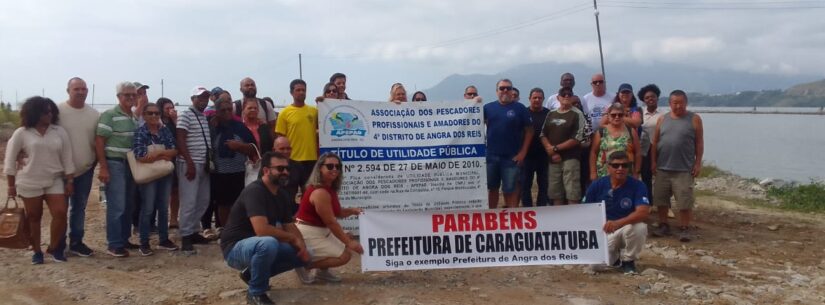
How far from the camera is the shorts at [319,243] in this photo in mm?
5641

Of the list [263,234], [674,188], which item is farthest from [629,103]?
[263,234]

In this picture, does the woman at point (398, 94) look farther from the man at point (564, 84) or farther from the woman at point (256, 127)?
→ the man at point (564, 84)

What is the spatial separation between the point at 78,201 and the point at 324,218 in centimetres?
290

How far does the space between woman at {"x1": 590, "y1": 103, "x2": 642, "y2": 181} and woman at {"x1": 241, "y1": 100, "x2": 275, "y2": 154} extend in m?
3.68

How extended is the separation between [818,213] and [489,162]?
618 cm

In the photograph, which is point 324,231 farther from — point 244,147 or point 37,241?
point 37,241

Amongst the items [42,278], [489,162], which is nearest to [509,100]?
[489,162]

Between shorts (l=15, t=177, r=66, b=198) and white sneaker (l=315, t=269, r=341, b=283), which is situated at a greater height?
shorts (l=15, t=177, r=66, b=198)

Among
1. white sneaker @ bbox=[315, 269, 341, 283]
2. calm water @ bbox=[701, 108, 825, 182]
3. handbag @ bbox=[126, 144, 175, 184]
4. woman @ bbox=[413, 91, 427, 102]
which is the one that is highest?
woman @ bbox=[413, 91, 427, 102]

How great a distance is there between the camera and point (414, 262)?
6121 millimetres

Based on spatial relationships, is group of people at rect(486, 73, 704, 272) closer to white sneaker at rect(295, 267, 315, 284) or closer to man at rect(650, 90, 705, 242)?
man at rect(650, 90, 705, 242)

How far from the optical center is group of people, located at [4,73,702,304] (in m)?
5.50

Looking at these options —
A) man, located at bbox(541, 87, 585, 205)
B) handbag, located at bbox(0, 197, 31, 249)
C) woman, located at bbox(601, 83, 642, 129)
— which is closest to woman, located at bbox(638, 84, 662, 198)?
woman, located at bbox(601, 83, 642, 129)

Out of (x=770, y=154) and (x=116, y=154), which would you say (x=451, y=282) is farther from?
(x=770, y=154)
